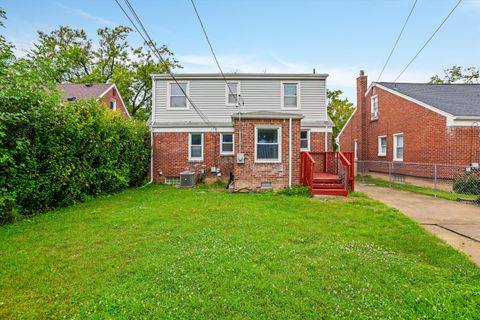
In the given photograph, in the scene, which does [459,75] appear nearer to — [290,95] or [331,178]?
[290,95]

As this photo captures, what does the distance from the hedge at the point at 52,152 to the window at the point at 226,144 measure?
4746 millimetres

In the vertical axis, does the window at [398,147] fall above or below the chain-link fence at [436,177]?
above

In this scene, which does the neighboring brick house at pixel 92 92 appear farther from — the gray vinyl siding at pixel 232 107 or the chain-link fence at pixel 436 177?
the chain-link fence at pixel 436 177

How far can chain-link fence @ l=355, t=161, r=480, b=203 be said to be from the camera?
8.99m

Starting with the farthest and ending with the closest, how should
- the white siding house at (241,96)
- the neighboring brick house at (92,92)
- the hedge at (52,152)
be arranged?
the neighboring brick house at (92,92)
the white siding house at (241,96)
the hedge at (52,152)

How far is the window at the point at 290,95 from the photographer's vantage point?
12.8m

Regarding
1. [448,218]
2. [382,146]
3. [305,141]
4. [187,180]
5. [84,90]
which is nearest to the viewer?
[448,218]

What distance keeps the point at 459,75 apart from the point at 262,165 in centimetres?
3214

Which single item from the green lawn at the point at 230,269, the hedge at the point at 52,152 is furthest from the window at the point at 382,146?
the hedge at the point at 52,152

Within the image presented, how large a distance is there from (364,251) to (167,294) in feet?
10.2

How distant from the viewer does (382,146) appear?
591 inches

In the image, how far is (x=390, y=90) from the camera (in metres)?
13.9

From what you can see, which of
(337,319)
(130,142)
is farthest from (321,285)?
(130,142)

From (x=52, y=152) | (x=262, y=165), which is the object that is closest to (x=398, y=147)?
(x=262, y=165)
